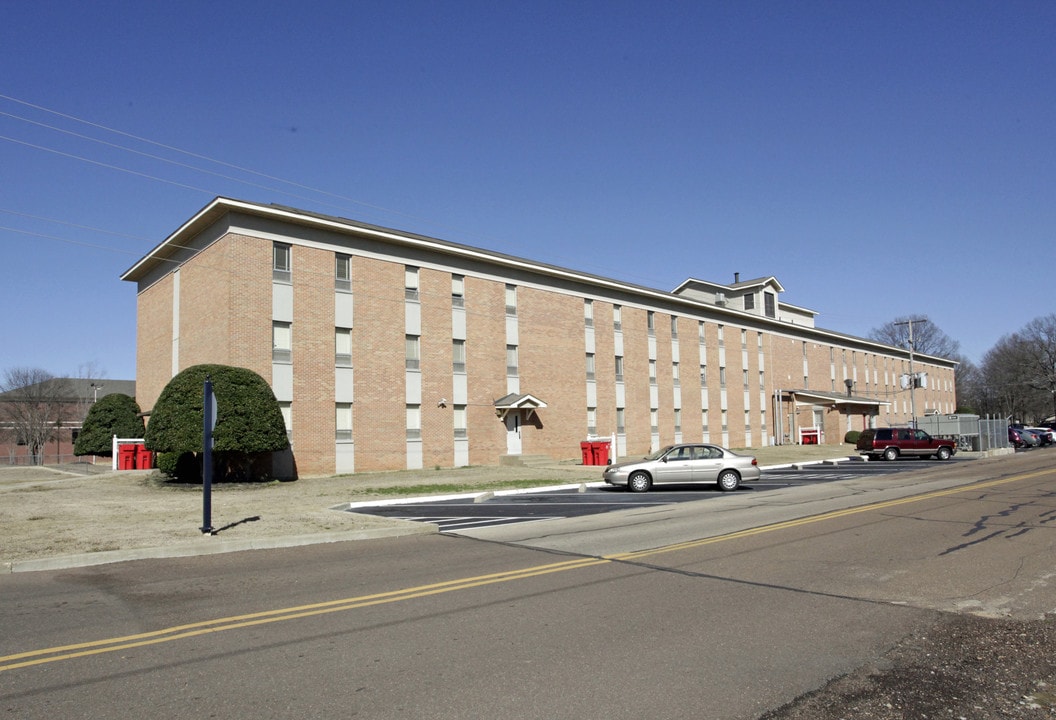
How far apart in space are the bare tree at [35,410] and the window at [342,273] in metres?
42.4

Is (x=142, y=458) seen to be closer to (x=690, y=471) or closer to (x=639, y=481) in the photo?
(x=639, y=481)

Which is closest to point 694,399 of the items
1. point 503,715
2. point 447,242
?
point 447,242

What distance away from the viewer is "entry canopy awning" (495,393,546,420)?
37.0 metres

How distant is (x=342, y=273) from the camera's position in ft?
105

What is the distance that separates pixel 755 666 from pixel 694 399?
45.3m

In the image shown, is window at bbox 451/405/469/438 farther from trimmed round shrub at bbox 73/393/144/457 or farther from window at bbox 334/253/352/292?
trimmed round shrub at bbox 73/393/144/457

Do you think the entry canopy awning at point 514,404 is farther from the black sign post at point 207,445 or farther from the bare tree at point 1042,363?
the bare tree at point 1042,363

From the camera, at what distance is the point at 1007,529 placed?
44.3 ft

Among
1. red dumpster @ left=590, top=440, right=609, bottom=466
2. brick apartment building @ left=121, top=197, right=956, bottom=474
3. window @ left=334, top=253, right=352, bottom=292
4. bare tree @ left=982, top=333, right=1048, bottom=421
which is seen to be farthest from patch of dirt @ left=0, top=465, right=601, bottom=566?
bare tree @ left=982, top=333, right=1048, bottom=421

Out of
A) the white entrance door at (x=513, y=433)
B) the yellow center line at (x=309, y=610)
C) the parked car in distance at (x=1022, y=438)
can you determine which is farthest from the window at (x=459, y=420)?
the parked car in distance at (x=1022, y=438)

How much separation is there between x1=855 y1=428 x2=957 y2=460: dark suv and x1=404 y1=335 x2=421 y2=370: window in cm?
2368

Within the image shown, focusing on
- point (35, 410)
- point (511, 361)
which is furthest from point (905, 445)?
point (35, 410)

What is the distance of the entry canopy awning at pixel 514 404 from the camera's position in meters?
37.0

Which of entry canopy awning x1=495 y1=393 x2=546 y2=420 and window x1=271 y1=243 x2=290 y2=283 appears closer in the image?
window x1=271 y1=243 x2=290 y2=283
